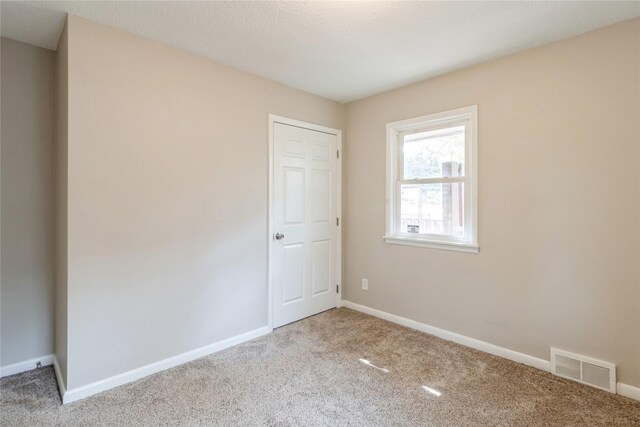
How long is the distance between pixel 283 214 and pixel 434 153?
1.57m

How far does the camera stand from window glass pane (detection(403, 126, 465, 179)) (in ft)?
9.59

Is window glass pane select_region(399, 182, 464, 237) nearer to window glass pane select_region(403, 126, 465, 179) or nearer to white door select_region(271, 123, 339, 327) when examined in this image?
window glass pane select_region(403, 126, 465, 179)

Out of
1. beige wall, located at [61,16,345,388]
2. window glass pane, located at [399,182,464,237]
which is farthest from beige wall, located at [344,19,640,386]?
beige wall, located at [61,16,345,388]

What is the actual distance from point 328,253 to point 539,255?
200cm

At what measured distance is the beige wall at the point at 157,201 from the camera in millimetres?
2076

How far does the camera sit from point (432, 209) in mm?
3098

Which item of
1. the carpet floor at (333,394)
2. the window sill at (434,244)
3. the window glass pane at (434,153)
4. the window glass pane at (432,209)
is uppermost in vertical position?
the window glass pane at (434,153)

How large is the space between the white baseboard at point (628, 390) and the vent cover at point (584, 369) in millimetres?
27

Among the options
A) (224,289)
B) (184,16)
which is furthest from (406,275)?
(184,16)

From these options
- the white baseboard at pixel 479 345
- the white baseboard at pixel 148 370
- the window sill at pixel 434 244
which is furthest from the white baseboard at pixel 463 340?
the white baseboard at pixel 148 370

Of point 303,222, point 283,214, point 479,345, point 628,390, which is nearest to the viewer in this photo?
point 628,390

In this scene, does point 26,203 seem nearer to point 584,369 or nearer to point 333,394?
point 333,394

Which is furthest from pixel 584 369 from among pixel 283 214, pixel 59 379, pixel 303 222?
pixel 59 379

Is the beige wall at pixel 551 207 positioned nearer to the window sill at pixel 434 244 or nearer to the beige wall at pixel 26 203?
the window sill at pixel 434 244
